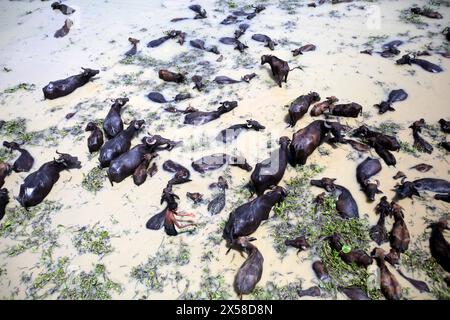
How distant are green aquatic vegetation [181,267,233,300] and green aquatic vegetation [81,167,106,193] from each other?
9.38ft

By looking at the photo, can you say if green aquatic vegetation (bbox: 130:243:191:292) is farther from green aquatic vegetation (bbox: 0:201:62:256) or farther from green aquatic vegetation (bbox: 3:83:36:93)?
green aquatic vegetation (bbox: 3:83:36:93)

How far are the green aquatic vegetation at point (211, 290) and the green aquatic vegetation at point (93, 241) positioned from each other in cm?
160

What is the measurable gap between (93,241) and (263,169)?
3093 millimetres

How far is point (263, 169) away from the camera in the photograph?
579 centimetres

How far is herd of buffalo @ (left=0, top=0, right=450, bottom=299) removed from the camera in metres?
4.74

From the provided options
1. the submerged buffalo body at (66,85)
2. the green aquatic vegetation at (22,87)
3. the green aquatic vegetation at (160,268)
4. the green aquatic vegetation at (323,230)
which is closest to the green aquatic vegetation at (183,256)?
the green aquatic vegetation at (160,268)

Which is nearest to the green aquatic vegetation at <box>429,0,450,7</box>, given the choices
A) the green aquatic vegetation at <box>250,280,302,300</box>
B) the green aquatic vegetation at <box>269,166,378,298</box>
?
the green aquatic vegetation at <box>269,166,378,298</box>

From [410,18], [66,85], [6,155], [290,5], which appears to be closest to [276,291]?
[6,155]

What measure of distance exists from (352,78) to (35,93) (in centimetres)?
845

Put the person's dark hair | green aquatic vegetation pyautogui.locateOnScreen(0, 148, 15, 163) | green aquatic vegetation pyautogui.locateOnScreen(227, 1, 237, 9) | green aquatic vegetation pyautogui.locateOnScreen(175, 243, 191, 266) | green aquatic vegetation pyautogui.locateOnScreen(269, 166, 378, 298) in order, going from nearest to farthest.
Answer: green aquatic vegetation pyautogui.locateOnScreen(269, 166, 378, 298) → green aquatic vegetation pyautogui.locateOnScreen(175, 243, 191, 266) → the person's dark hair → green aquatic vegetation pyautogui.locateOnScreen(0, 148, 15, 163) → green aquatic vegetation pyautogui.locateOnScreen(227, 1, 237, 9)

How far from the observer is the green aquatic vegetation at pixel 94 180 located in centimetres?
631

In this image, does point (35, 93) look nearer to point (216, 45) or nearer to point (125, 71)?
point (125, 71)

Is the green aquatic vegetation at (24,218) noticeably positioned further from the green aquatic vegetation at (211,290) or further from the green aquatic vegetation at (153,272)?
the green aquatic vegetation at (211,290)

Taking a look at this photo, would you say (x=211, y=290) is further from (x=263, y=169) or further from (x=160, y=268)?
(x=263, y=169)
